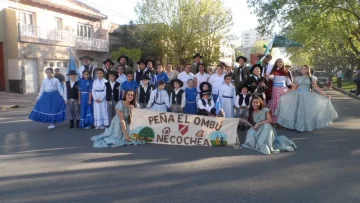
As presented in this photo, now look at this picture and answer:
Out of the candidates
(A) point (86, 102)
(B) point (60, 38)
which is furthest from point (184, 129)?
(B) point (60, 38)

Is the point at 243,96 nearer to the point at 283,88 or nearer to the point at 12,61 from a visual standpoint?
the point at 283,88

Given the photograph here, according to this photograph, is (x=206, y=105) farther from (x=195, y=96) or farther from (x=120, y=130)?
(x=120, y=130)

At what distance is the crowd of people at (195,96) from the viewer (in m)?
9.83

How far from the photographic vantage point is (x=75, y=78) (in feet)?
36.1

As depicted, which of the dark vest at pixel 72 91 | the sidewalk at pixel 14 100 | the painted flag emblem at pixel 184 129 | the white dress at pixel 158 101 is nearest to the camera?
the painted flag emblem at pixel 184 129

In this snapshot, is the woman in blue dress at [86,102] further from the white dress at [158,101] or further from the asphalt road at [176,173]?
the white dress at [158,101]

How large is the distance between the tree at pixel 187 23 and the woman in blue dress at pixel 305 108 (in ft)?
78.6

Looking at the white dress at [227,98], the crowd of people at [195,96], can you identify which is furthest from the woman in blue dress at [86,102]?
the white dress at [227,98]

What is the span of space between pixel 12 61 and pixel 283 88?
2102cm

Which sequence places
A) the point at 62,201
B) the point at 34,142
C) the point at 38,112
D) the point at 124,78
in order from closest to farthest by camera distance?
1. the point at 62,201
2. the point at 34,142
3. the point at 38,112
4. the point at 124,78

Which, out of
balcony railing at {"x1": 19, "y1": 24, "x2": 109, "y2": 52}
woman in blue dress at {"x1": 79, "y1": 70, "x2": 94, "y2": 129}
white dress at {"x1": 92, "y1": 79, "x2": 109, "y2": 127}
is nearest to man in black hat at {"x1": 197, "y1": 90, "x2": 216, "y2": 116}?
white dress at {"x1": 92, "y1": 79, "x2": 109, "y2": 127}

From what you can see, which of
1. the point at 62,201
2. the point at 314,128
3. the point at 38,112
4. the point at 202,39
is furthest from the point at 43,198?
the point at 202,39

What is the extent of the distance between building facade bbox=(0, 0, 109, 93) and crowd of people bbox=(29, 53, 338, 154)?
13.0 m

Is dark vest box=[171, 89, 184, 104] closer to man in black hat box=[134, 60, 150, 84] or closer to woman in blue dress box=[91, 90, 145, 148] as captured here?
woman in blue dress box=[91, 90, 145, 148]
